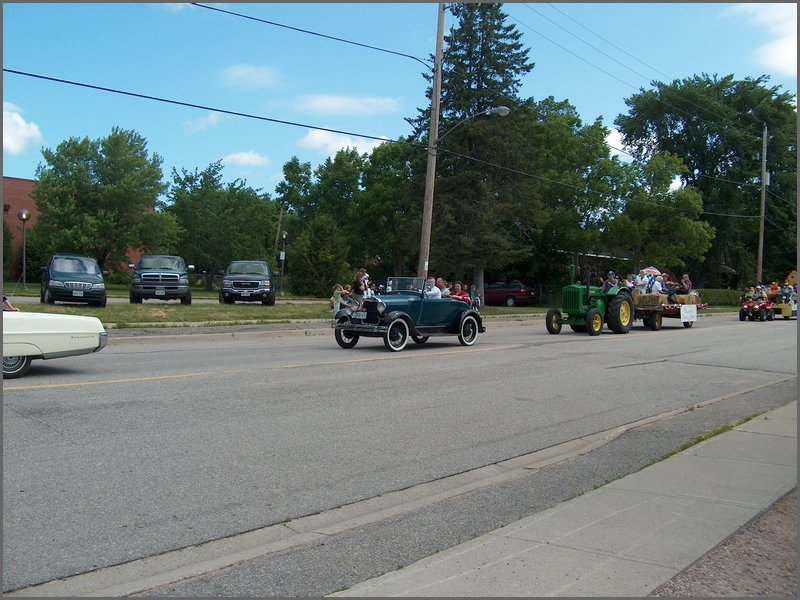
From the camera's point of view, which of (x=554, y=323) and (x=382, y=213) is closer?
(x=554, y=323)

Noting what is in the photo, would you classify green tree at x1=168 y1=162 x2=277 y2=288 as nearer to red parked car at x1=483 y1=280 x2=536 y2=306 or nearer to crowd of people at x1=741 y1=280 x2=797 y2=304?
red parked car at x1=483 y1=280 x2=536 y2=306

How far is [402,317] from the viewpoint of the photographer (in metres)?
16.8

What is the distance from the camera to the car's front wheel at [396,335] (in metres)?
16.5

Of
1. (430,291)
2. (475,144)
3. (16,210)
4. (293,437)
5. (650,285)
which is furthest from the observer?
(16,210)

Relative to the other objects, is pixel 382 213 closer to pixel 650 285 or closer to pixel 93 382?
pixel 650 285

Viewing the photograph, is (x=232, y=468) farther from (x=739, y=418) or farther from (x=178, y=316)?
(x=178, y=316)

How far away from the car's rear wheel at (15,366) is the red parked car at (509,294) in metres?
41.0

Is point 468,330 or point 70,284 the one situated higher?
point 70,284

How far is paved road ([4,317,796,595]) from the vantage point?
5.20 metres

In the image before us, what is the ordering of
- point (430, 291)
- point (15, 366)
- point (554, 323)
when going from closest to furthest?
point (15, 366), point (430, 291), point (554, 323)

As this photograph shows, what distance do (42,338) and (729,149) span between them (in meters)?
61.2

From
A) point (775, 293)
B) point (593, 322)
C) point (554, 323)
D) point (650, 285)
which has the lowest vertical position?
point (554, 323)

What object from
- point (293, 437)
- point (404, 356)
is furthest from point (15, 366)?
point (404, 356)

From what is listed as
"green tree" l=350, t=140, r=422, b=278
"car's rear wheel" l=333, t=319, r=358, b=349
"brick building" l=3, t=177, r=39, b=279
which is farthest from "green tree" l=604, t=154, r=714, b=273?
"brick building" l=3, t=177, r=39, b=279
